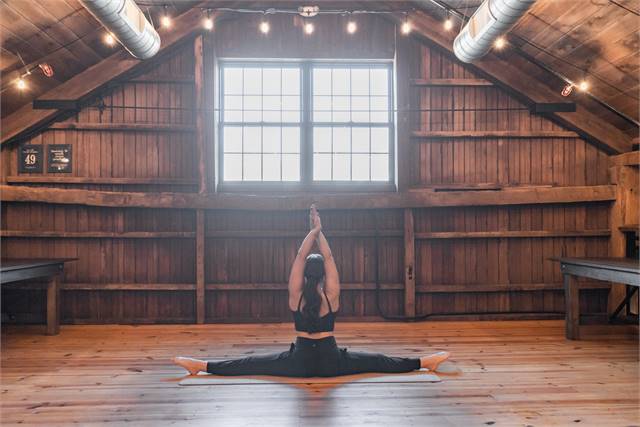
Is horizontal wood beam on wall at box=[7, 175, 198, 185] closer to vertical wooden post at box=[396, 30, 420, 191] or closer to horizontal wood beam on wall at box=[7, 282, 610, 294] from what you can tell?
horizontal wood beam on wall at box=[7, 282, 610, 294]

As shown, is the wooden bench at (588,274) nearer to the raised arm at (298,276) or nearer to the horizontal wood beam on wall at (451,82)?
the horizontal wood beam on wall at (451,82)

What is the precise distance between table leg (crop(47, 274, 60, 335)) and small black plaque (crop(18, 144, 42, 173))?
175 centimetres

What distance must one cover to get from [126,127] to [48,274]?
2188 millimetres

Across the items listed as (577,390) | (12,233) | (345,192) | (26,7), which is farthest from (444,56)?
(12,233)

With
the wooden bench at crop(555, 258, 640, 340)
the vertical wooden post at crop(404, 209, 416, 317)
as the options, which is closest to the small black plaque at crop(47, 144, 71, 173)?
the vertical wooden post at crop(404, 209, 416, 317)

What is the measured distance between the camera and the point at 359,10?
19.2 feet

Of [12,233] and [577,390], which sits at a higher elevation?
[12,233]

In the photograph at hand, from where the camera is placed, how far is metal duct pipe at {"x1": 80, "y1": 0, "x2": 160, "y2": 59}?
377 centimetres

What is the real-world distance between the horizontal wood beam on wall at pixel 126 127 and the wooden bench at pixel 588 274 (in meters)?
5.12

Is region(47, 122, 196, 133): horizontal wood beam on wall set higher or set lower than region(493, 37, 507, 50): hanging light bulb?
lower

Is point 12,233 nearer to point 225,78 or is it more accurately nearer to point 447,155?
point 225,78

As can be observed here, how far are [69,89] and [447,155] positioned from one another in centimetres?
529

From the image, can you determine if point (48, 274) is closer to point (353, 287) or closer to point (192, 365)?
point (192, 365)

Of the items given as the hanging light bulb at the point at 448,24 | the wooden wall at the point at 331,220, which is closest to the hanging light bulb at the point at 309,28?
the wooden wall at the point at 331,220
